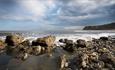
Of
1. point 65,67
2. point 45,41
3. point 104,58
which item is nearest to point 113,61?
point 104,58

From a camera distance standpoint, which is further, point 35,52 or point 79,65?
point 35,52

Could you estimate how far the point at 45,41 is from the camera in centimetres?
2434

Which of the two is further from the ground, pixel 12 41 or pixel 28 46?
pixel 12 41

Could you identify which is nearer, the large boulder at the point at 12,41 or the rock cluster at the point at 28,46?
the rock cluster at the point at 28,46

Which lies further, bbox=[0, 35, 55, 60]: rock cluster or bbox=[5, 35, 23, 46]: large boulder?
bbox=[5, 35, 23, 46]: large boulder

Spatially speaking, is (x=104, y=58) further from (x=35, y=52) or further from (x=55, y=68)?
(x=35, y=52)

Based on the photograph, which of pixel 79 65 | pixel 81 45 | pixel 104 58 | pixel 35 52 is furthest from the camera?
pixel 81 45

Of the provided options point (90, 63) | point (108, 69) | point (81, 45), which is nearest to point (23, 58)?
point (90, 63)

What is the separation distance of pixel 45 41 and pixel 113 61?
11.7m

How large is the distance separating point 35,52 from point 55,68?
7.09 metres

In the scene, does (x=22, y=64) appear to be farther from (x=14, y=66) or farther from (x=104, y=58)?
(x=104, y=58)

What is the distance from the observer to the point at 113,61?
1402 cm

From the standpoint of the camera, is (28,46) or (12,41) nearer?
Answer: (28,46)

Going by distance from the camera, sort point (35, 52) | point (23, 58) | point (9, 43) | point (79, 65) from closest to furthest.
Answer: point (79, 65), point (23, 58), point (35, 52), point (9, 43)
